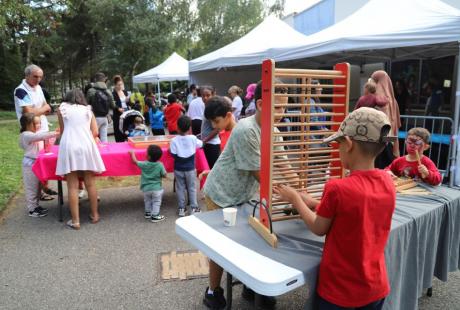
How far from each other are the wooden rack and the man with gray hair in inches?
151

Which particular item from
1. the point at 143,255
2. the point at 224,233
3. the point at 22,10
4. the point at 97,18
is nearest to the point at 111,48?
the point at 97,18

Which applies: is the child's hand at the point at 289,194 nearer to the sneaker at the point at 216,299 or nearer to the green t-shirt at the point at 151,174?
the sneaker at the point at 216,299

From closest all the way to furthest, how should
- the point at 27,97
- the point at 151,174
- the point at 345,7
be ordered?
1. the point at 151,174
2. the point at 27,97
3. the point at 345,7

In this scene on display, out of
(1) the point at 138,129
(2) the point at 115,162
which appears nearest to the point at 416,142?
(2) the point at 115,162

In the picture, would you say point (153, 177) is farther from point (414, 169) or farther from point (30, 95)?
point (414, 169)

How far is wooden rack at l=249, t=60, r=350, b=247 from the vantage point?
1760mm

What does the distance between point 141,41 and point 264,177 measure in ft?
76.2

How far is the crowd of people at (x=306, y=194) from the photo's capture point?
144 cm

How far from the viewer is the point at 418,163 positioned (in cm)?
286

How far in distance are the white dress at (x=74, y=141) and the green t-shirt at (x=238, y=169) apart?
2.28 meters

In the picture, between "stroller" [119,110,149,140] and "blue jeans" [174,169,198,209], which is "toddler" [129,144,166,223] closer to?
"blue jeans" [174,169,198,209]

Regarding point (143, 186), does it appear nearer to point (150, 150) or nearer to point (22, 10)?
point (150, 150)

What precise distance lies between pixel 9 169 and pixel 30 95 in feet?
11.6

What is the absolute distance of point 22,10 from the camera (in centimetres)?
880
